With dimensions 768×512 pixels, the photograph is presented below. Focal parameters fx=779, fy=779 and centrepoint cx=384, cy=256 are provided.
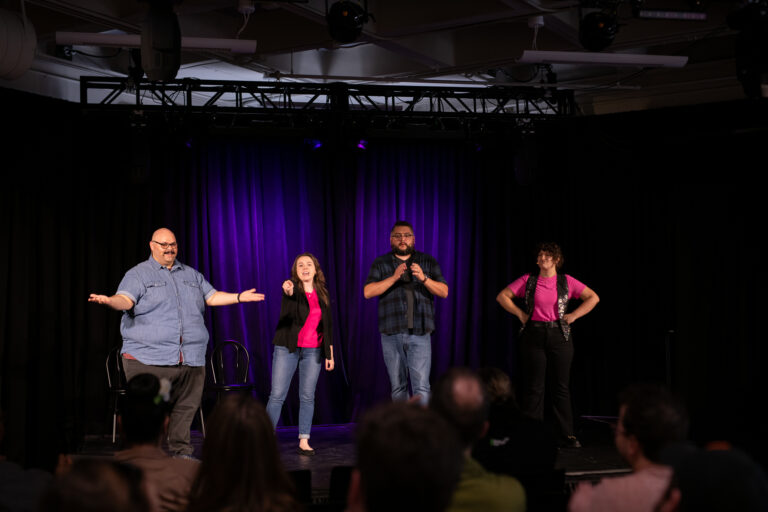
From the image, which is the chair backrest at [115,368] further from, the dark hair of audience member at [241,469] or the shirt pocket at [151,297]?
the dark hair of audience member at [241,469]

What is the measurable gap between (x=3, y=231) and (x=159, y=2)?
117 inches

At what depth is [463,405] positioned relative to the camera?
2207 millimetres

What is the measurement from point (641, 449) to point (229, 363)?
5620mm

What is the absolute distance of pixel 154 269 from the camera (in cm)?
552

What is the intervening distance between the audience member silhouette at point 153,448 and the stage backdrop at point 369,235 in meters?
4.06

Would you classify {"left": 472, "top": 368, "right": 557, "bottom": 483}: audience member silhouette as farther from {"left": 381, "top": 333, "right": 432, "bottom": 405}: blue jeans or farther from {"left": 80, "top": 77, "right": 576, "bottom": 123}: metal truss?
{"left": 80, "top": 77, "right": 576, "bottom": 123}: metal truss

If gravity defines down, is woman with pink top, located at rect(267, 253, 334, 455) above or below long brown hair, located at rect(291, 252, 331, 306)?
below

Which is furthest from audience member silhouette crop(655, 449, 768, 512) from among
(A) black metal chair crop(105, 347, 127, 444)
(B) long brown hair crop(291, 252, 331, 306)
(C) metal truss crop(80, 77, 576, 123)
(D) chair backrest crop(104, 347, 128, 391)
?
(D) chair backrest crop(104, 347, 128, 391)

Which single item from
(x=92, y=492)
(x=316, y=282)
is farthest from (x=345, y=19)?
(x=92, y=492)

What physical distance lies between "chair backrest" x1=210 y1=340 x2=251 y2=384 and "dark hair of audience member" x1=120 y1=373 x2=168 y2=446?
478cm

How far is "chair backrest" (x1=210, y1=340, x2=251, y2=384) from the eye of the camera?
23.9ft

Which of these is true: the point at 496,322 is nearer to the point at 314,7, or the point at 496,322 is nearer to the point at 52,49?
the point at 314,7

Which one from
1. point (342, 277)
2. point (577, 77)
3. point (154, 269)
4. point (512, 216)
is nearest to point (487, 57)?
point (577, 77)

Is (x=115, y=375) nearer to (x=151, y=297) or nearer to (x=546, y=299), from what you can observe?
(x=151, y=297)
